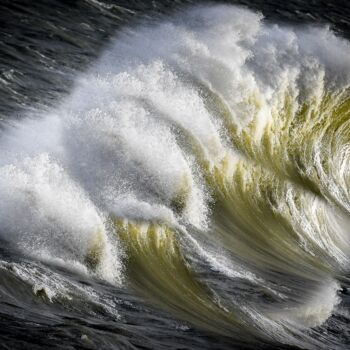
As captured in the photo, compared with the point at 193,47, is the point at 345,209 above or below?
below

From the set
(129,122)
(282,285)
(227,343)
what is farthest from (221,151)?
(227,343)

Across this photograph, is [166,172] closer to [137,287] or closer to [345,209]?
[137,287]

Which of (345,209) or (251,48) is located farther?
(251,48)

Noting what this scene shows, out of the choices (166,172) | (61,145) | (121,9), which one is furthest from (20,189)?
(121,9)

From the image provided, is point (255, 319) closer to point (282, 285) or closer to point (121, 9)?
point (282, 285)

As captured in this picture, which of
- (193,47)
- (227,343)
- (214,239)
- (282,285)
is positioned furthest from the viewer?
(193,47)

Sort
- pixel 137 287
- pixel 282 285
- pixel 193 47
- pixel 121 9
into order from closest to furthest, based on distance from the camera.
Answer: pixel 137 287
pixel 282 285
pixel 193 47
pixel 121 9
